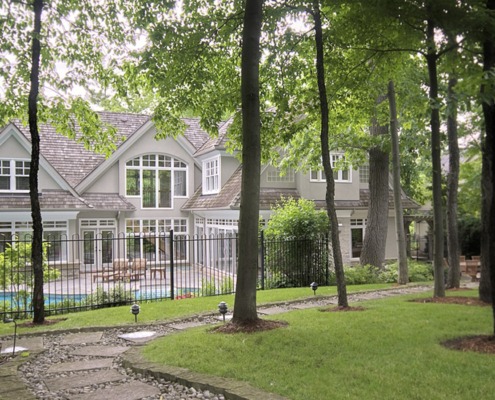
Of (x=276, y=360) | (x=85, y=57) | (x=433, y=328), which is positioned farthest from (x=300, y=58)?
(x=276, y=360)

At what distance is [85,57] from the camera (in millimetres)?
10359

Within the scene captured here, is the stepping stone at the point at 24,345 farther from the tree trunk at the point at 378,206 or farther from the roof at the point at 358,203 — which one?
the roof at the point at 358,203

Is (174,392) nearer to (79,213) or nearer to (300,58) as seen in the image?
(300,58)

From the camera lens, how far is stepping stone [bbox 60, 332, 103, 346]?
771 centimetres

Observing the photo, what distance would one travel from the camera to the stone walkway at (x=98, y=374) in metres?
4.86

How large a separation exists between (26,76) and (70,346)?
583 cm

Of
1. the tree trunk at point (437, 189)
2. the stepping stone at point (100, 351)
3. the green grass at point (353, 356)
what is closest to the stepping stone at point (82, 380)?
the green grass at point (353, 356)

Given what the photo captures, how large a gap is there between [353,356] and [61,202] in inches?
783

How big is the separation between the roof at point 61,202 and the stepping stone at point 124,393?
1859 centimetres

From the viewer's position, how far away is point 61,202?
74.0ft

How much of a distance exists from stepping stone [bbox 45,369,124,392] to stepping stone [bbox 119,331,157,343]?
1796 millimetres

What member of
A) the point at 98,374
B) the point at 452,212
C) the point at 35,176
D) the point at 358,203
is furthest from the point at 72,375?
the point at 358,203

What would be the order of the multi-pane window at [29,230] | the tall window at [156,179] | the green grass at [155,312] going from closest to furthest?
1. the green grass at [155,312]
2. the multi-pane window at [29,230]
3. the tall window at [156,179]

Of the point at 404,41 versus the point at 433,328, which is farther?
the point at 404,41
